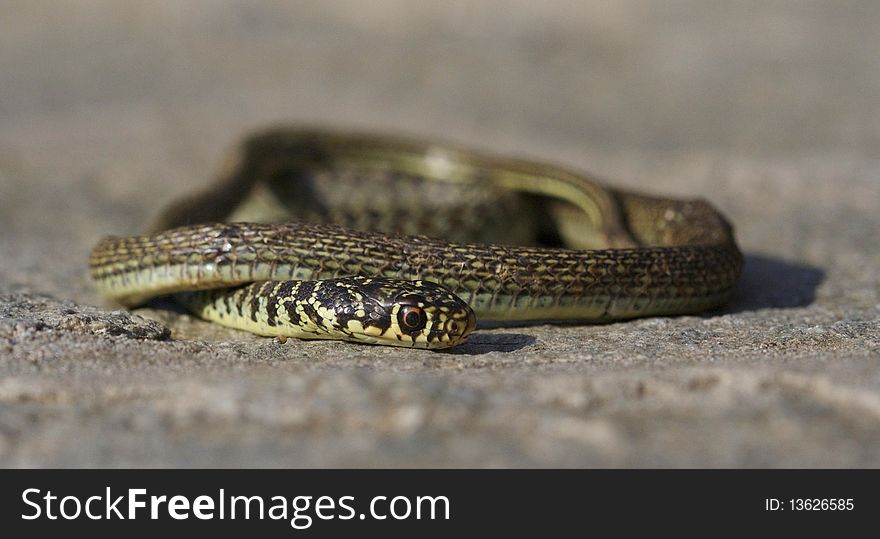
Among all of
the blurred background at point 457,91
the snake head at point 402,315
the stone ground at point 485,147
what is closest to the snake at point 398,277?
the snake head at point 402,315

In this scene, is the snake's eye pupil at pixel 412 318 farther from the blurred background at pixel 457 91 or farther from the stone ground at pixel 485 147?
the blurred background at pixel 457 91

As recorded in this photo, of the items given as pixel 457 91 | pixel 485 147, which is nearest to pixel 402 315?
pixel 485 147

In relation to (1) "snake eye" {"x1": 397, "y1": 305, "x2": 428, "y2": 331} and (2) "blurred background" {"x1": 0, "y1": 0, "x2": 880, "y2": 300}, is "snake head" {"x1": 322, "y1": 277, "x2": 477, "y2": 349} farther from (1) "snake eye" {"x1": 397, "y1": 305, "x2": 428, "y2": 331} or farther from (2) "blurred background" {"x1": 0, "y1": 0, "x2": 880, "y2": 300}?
(2) "blurred background" {"x1": 0, "y1": 0, "x2": 880, "y2": 300}

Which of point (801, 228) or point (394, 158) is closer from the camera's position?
point (801, 228)

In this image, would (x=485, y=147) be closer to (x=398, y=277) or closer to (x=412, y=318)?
(x=398, y=277)

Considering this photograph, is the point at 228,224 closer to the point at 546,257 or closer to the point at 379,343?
the point at 379,343

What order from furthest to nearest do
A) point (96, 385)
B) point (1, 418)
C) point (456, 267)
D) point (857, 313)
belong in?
point (857, 313)
point (456, 267)
point (96, 385)
point (1, 418)
